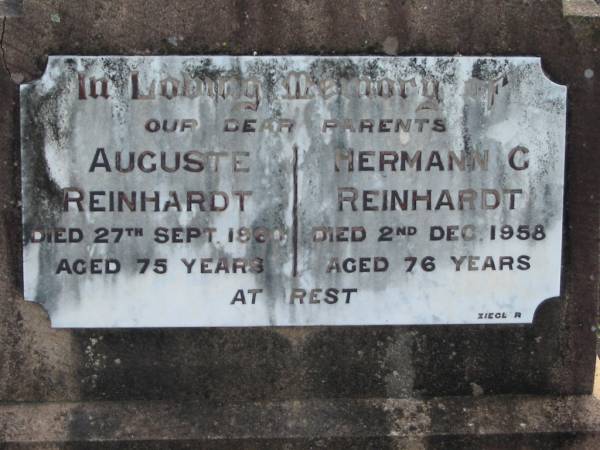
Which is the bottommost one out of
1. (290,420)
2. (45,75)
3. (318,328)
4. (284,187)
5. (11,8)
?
(290,420)

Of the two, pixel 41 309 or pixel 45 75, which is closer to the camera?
pixel 45 75

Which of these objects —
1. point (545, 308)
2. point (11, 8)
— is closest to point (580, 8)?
point (545, 308)

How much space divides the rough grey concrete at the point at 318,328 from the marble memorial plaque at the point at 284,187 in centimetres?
7

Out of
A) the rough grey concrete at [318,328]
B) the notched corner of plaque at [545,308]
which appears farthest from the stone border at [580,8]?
the notched corner of plaque at [545,308]

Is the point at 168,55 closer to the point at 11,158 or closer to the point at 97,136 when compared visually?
the point at 97,136

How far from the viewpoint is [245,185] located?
2.52 m

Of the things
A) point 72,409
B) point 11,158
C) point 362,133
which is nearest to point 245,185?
point 362,133

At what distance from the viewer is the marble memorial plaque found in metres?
2.48

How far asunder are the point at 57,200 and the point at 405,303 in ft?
4.47

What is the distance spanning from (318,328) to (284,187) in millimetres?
568

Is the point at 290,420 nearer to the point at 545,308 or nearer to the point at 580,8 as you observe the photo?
the point at 545,308

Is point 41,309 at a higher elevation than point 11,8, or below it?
below

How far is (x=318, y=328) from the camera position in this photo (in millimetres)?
2627

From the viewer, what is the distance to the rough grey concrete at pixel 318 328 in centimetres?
249
